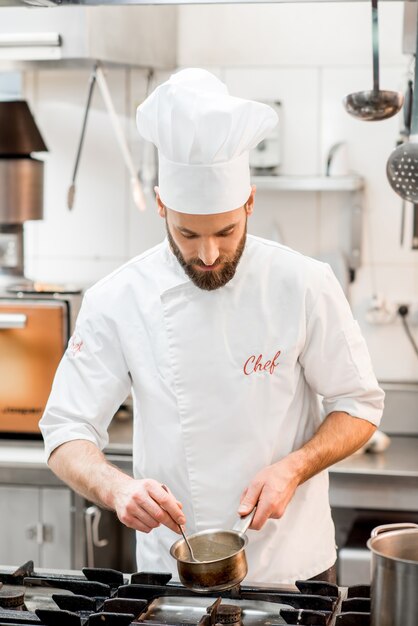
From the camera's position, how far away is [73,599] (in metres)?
1.55

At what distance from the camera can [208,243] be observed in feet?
5.82

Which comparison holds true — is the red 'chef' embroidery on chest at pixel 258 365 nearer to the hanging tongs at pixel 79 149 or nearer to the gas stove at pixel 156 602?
the gas stove at pixel 156 602

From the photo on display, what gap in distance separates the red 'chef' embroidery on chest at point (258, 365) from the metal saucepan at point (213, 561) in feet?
1.33

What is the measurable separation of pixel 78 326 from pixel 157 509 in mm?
546

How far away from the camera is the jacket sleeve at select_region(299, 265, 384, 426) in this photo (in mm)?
1935

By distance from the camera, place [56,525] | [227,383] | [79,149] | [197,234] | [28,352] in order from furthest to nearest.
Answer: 1. [79,149]
2. [28,352]
3. [56,525]
4. [227,383]
5. [197,234]

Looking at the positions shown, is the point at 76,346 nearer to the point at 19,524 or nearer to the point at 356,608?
the point at 356,608

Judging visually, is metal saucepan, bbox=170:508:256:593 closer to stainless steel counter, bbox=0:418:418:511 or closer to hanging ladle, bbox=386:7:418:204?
hanging ladle, bbox=386:7:418:204

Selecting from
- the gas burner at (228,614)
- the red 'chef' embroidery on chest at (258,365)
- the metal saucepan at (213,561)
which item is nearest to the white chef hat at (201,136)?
the red 'chef' embroidery on chest at (258,365)

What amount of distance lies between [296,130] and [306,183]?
321mm

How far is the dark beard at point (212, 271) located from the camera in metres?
1.84

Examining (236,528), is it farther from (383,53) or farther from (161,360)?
(383,53)

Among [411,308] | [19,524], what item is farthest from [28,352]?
[411,308]

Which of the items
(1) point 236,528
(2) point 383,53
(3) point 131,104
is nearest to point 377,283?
(2) point 383,53
